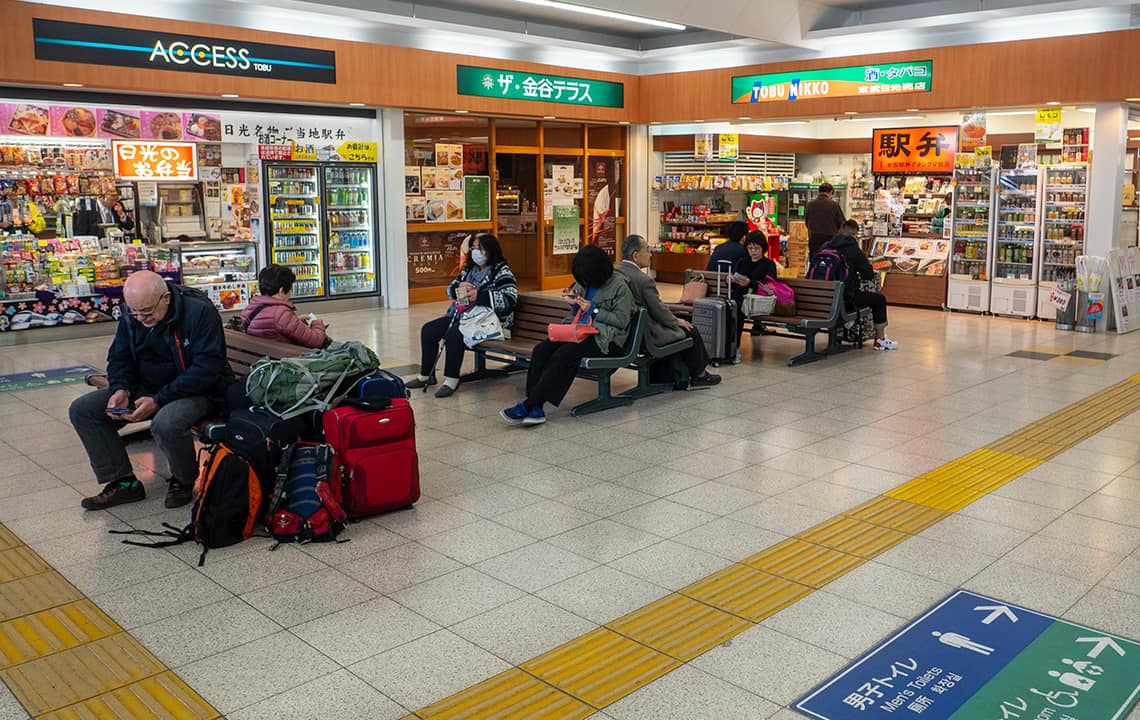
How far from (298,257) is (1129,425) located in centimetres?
954

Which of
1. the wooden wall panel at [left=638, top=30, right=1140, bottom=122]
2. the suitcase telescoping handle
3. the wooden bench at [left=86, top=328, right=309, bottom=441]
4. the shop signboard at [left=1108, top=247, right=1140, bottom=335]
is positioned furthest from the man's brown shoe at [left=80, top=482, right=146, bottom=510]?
the wooden wall panel at [left=638, top=30, right=1140, bottom=122]

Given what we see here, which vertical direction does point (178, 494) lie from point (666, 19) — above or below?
below

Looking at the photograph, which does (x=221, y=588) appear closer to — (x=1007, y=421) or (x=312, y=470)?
(x=312, y=470)

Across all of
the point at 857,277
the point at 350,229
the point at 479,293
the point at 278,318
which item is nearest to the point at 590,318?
the point at 479,293

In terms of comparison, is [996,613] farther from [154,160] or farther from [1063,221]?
[154,160]

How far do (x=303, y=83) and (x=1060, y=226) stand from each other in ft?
30.3

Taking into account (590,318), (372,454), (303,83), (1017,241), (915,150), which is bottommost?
(372,454)

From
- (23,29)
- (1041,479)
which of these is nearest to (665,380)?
(1041,479)

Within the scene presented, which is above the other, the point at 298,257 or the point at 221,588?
the point at 298,257

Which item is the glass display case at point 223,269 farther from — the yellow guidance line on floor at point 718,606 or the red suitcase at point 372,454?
the yellow guidance line on floor at point 718,606

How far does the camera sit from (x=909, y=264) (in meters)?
13.5

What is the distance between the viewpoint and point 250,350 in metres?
6.12

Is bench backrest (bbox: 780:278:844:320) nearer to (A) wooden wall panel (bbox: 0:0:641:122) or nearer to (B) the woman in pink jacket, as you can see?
(B) the woman in pink jacket

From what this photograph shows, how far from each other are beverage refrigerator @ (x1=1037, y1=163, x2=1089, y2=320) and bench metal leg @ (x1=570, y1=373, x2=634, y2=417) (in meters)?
7.08
